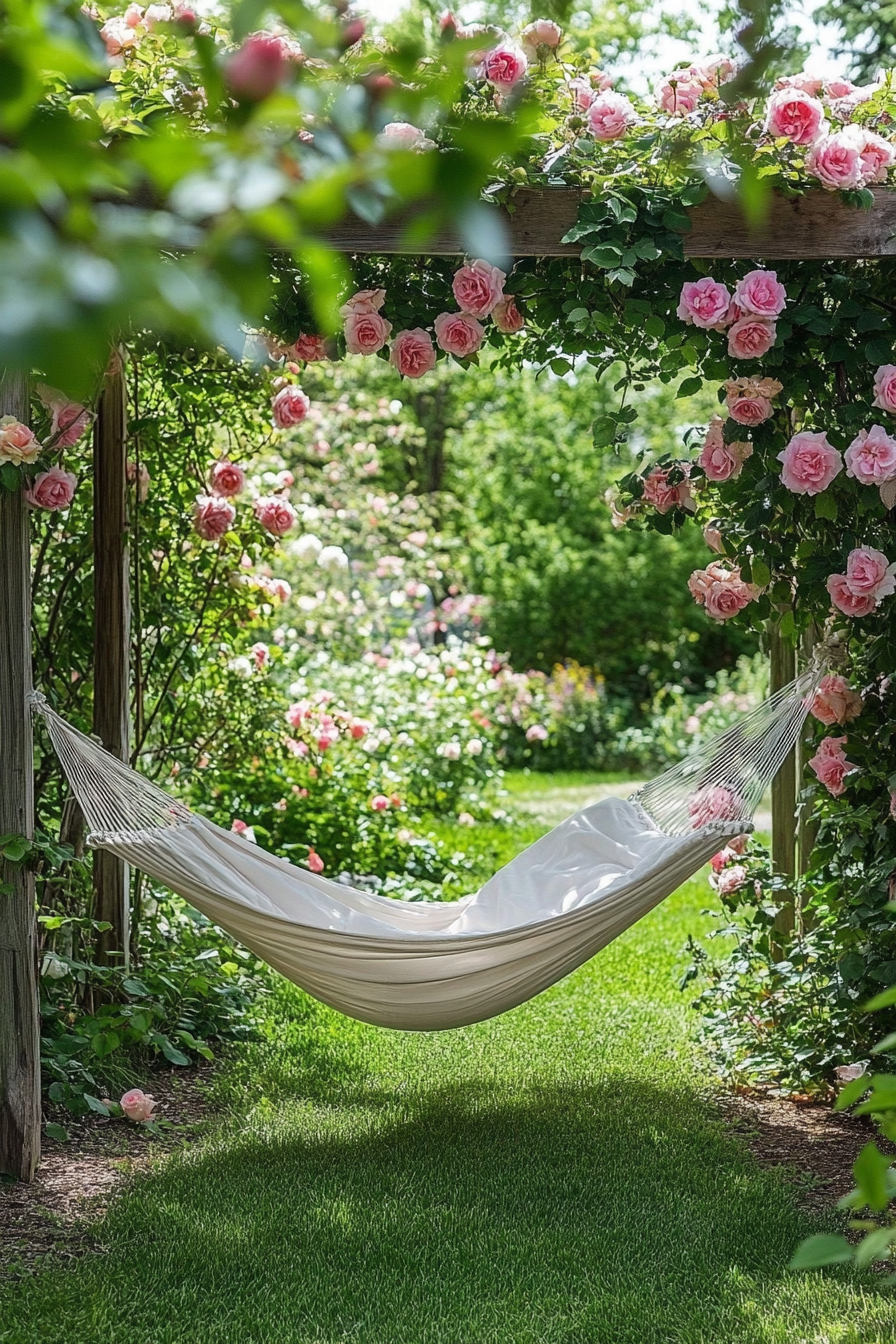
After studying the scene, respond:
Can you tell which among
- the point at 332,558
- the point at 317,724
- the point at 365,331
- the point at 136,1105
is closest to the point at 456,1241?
the point at 136,1105

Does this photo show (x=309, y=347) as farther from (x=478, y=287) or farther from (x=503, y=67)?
(x=503, y=67)

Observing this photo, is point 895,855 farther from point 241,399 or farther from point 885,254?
point 241,399

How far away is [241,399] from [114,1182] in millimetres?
1763

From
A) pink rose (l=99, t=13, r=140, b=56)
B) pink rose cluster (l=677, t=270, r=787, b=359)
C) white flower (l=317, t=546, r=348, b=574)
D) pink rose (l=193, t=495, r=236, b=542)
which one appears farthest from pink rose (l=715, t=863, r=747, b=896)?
white flower (l=317, t=546, r=348, b=574)

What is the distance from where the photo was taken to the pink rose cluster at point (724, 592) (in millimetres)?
2566

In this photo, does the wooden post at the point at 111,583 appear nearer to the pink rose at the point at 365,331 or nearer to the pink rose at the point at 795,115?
the pink rose at the point at 365,331

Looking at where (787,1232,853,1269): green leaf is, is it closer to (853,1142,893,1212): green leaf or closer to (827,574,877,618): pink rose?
(853,1142,893,1212): green leaf

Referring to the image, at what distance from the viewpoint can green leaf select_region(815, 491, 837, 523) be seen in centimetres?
227

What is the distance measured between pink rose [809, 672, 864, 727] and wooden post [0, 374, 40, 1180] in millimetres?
1473

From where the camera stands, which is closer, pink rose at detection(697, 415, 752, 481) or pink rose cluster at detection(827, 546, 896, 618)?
pink rose cluster at detection(827, 546, 896, 618)

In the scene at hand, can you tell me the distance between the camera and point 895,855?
249 centimetres

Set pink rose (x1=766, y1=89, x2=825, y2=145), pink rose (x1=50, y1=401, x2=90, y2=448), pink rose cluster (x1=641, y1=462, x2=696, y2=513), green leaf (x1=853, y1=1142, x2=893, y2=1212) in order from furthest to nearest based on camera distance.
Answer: pink rose cluster (x1=641, y1=462, x2=696, y2=513)
pink rose (x1=50, y1=401, x2=90, y2=448)
pink rose (x1=766, y1=89, x2=825, y2=145)
green leaf (x1=853, y1=1142, x2=893, y2=1212)

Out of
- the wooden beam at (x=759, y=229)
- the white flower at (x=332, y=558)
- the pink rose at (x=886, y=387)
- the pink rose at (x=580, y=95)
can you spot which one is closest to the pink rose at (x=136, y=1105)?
the wooden beam at (x=759, y=229)

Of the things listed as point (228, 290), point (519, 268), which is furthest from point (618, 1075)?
point (228, 290)
